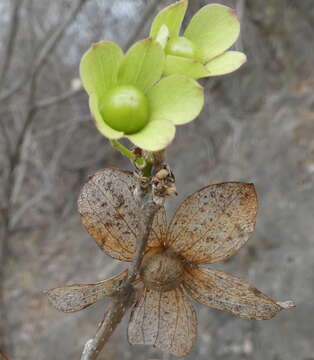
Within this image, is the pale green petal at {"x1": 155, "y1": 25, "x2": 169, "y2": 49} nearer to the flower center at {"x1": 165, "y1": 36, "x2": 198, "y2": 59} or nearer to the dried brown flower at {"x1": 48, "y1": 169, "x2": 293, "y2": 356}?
the flower center at {"x1": 165, "y1": 36, "x2": 198, "y2": 59}

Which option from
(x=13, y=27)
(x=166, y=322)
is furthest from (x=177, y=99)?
(x=13, y=27)

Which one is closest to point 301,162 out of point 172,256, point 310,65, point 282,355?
point 282,355

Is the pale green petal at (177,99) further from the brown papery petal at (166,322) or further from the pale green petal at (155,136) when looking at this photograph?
the brown papery petal at (166,322)

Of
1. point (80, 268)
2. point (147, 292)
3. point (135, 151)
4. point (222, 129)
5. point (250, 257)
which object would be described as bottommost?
point (80, 268)

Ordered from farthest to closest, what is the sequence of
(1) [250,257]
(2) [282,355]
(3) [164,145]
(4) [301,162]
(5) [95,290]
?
(4) [301,162], (1) [250,257], (2) [282,355], (5) [95,290], (3) [164,145]

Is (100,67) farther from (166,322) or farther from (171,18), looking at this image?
(166,322)

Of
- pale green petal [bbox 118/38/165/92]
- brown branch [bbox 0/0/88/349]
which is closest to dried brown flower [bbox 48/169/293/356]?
pale green petal [bbox 118/38/165/92]

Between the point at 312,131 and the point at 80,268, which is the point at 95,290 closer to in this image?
the point at 312,131
